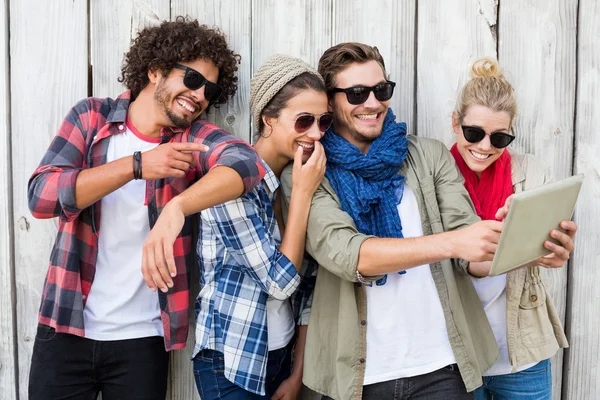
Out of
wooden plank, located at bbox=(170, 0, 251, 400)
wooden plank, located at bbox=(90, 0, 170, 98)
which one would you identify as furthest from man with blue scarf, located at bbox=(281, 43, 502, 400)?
wooden plank, located at bbox=(90, 0, 170, 98)

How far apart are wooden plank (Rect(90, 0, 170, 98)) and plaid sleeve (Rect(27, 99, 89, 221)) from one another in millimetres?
362

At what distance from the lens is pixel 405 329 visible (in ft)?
6.75

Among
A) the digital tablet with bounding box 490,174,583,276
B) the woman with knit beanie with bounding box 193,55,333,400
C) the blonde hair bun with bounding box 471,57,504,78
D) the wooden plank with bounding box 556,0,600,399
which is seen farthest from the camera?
the wooden plank with bounding box 556,0,600,399

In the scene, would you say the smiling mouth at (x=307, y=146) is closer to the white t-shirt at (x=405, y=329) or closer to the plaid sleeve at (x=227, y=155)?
the plaid sleeve at (x=227, y=155)

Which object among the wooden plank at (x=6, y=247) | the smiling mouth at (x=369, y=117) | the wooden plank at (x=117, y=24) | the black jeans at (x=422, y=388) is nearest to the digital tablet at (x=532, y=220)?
the black jeans at (x=422, y=388)

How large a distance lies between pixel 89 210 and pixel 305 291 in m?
0.81

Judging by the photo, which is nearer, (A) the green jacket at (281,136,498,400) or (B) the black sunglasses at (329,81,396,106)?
(A) the green jacket at (281,136,498,400)

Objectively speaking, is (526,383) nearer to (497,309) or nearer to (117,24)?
(497,309)

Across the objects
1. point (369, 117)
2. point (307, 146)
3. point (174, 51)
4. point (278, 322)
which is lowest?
point (278, 322)

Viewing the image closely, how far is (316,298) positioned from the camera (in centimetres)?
217

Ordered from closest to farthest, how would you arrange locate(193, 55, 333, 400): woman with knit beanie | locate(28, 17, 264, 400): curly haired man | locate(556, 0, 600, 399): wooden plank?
1. locate(193, 55, 333, 400): woman with knit beanie
2. locate(28, 17, 264, 400): curly haired man
3. locate(556, 0, 600, 399): wooden plank

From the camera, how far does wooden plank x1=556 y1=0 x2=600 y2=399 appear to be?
2.45m

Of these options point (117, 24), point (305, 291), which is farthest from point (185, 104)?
point (305, 291)

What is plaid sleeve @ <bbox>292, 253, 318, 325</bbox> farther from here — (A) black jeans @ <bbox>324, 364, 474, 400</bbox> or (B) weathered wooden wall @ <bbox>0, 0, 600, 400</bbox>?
(B) weathered wooden wall @ <bbox>0, 0, 600, 400</bbox>
